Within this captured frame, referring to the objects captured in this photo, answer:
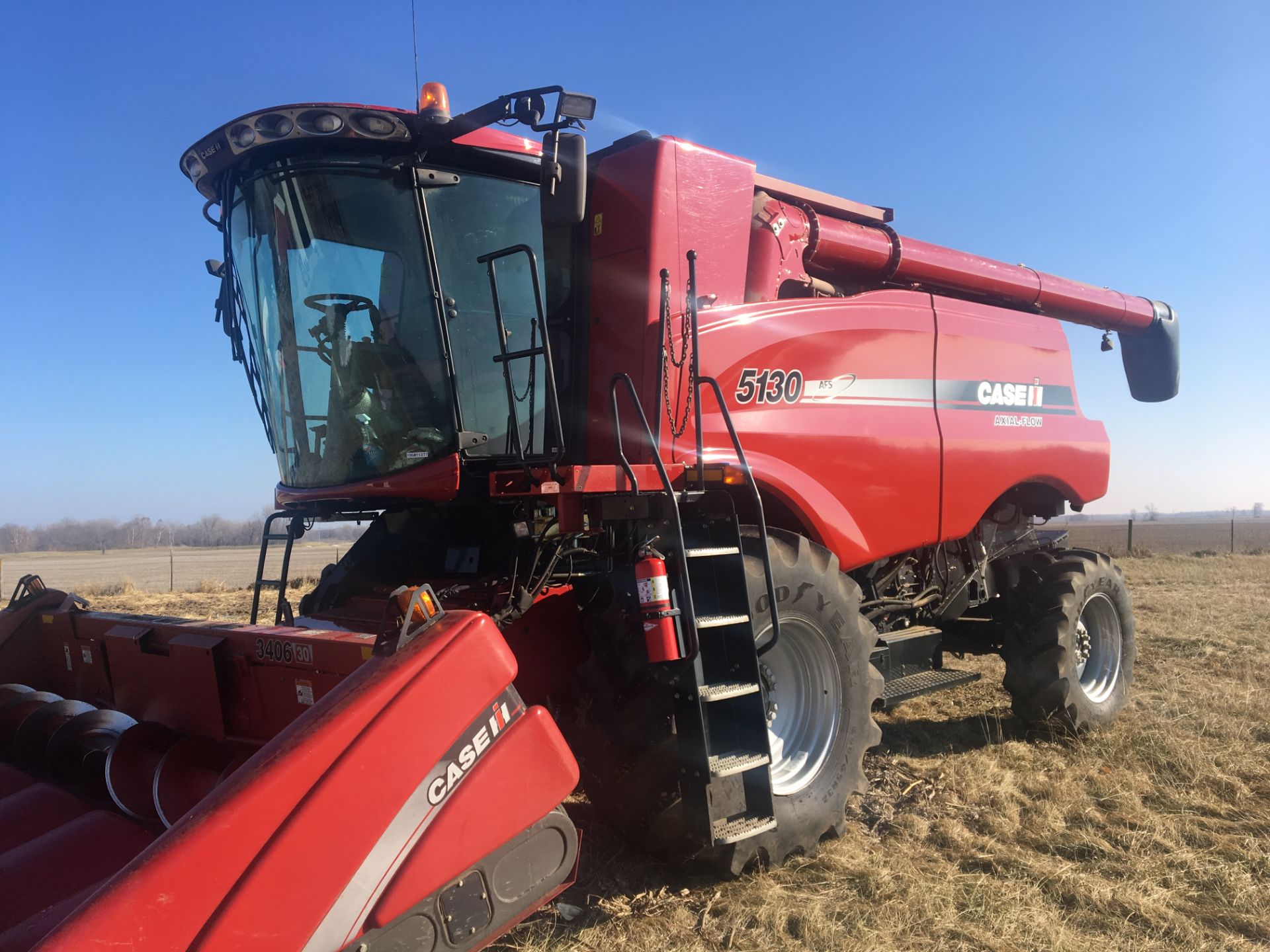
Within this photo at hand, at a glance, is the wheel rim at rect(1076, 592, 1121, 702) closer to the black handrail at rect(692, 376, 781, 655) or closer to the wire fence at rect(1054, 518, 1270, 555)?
the wire fence at rect(1054, 518, 1270, 555)

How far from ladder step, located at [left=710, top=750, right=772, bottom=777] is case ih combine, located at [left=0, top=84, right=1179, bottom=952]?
0.05ft

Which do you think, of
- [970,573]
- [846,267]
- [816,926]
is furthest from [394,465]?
[970,573]

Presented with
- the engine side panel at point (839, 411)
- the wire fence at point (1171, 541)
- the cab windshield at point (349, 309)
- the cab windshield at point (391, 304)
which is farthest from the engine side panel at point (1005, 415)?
the cab windshield at point (349, 309)

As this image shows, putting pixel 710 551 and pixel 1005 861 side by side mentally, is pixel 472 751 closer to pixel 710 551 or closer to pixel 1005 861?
pixel 710 551

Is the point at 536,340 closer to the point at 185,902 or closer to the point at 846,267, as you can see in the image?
the point at 846,267

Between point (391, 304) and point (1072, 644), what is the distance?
467 cm

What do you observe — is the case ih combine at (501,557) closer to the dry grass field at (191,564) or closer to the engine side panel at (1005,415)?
the engine side panel at (1005,415)

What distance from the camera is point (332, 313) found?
147 inches

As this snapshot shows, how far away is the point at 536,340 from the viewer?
3.89 metres

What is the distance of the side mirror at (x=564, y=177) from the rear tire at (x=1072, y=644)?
166 inches

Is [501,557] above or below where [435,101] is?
below

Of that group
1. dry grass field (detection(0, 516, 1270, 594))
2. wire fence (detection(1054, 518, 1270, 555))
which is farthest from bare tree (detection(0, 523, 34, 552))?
wire fence (detection(1054, 518, 1270, 555))

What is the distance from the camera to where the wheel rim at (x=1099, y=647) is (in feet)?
19.2

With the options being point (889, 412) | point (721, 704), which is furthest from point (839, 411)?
point (721, 704)
